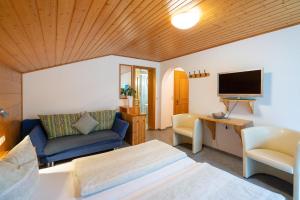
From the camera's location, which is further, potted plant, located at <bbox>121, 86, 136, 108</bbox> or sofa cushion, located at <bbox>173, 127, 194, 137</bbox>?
potted plant, located at <bbox>121, 86, 136, 108</bbox>

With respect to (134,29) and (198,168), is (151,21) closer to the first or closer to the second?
(134,29)

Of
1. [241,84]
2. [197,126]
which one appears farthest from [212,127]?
[241,84]

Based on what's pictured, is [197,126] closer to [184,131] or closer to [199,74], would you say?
[184,131]

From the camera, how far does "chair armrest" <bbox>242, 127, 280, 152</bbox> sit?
7.57ft

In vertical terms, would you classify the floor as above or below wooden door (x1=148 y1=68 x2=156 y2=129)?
below

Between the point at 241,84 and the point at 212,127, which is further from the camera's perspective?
the point at 212,127

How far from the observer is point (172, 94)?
5340 millimetres

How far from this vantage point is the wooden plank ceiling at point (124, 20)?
111 centimetres

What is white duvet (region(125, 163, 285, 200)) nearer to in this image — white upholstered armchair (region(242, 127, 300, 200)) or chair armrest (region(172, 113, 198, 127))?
white upholstered armchair (region(242, 127, 300, 200))

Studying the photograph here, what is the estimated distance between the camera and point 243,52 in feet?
9.41

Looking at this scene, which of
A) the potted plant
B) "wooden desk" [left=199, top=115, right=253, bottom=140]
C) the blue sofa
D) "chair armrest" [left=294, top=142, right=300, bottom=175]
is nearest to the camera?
"chair armrest" [left=294, top=142, right=300, bottom=175]

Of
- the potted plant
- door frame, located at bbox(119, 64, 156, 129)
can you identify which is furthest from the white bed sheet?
door frame, located at bbox(119, 64, 156, 129)

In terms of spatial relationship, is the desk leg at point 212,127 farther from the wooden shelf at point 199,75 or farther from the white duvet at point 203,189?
the white duvet at point 203,189

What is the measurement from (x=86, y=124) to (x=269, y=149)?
11.1 feet
